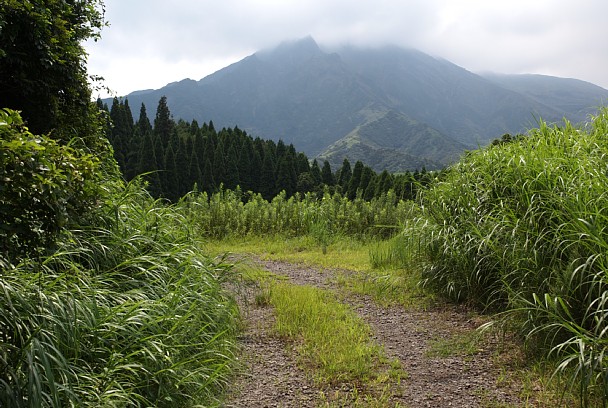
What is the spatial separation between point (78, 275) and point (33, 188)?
1136 millimetres

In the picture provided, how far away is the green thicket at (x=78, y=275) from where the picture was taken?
6.34ft

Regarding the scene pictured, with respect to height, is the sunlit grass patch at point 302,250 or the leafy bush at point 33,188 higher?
the leafy bush at point 33,188

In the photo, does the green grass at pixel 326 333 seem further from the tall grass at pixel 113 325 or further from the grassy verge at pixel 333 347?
the tall grass at pixel 113 325

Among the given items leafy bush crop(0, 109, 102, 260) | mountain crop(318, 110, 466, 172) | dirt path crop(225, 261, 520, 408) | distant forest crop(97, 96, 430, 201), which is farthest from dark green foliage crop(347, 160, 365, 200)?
mountain crop(318, 110, 466, 172)

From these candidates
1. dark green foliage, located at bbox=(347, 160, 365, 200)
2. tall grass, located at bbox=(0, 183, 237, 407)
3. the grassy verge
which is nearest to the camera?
tall grass, located at bbox=(0, 183, 237, 407)

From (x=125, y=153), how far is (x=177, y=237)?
40.8 m

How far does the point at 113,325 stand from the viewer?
2.48 m

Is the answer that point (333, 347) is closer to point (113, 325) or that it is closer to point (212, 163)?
point (113, 325)

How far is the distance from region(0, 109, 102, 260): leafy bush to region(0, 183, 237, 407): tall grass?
31 cm

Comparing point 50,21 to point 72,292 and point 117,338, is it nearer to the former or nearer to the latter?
point 72,292

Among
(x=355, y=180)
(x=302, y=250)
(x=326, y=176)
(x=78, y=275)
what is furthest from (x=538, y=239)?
(x=326, y=176)

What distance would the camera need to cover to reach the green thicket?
6.34ft

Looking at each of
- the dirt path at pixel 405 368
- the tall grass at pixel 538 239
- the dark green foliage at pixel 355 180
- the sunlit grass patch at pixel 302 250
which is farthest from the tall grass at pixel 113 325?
the dark green foliage at pixel 355 180

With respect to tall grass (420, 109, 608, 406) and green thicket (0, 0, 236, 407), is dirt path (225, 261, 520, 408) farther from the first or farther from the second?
tall grass (420, 109, 608, 406)
